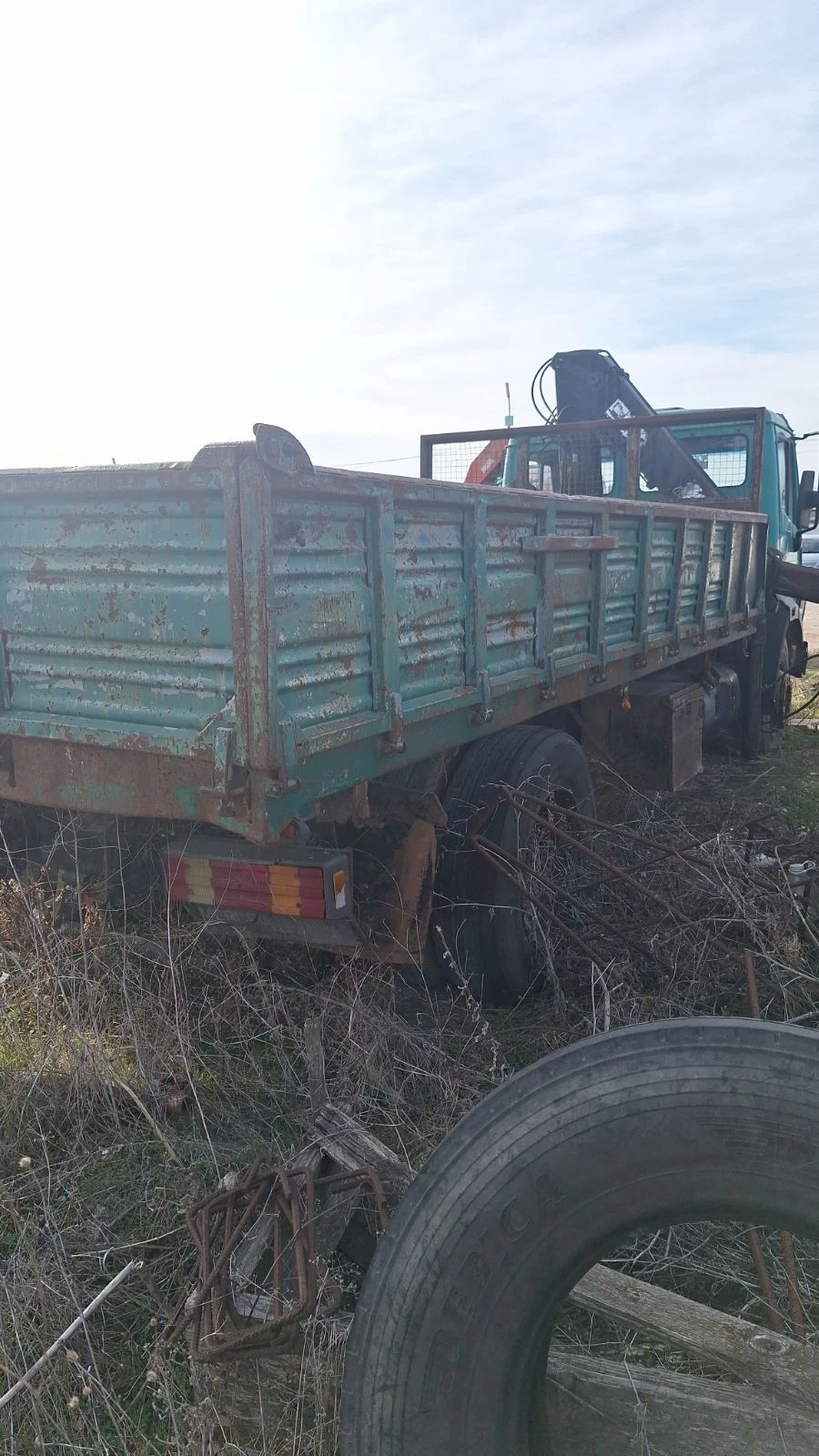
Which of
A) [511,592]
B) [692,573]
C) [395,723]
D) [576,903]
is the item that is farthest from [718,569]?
[395,723]

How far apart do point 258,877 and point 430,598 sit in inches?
39.0

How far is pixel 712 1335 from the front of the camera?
1.78 m

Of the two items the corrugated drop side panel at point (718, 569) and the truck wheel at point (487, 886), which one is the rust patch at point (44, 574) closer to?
the truck wheel at point (487, 886)

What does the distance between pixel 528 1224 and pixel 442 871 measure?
6.48ft

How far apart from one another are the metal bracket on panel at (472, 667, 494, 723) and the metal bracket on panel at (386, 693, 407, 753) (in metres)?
0.53

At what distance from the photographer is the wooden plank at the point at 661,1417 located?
1.64 m

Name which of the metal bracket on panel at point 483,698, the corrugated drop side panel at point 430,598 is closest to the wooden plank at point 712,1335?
the corrugated drop side panel at point 430,598

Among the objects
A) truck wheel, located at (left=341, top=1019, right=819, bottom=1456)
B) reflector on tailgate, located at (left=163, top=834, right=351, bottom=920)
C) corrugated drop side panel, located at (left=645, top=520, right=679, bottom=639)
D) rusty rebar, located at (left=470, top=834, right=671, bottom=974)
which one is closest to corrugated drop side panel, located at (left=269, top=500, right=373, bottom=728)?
reflector on tailgate, located at (left=163, top=834, right=351, bottom=920)

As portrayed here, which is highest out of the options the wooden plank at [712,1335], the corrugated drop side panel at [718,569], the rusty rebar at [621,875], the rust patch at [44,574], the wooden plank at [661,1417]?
the rust patch at [44,574]

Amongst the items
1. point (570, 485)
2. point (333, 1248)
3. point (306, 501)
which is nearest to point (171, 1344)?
point (333, 1248)

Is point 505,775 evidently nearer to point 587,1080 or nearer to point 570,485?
point 587,1080

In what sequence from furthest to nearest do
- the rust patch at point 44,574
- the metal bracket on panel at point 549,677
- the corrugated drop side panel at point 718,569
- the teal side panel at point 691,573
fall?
the corrugated drop side panel at point 718,569 → the teal side panel at point 691,573 → the metal bracket on panel at point 549,677 → the rust patch at point 44,574

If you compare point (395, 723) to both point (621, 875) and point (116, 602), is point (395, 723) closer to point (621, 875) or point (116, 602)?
point (116, 602)

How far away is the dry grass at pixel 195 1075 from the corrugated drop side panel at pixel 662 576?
1.50 meters
